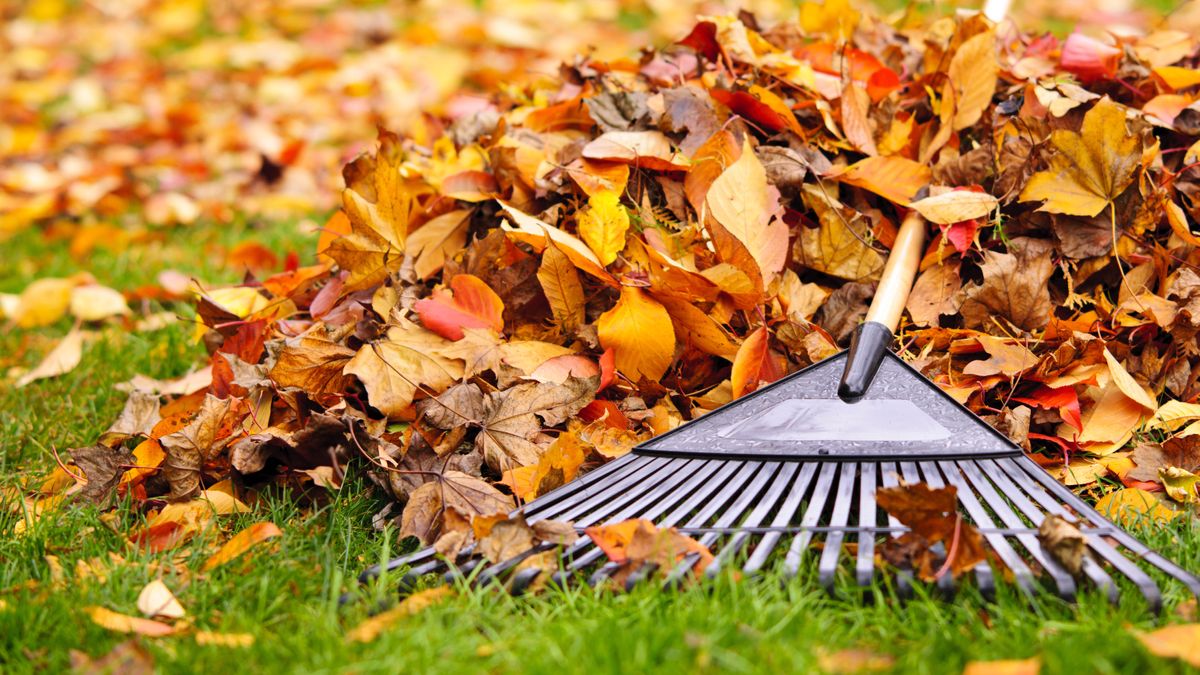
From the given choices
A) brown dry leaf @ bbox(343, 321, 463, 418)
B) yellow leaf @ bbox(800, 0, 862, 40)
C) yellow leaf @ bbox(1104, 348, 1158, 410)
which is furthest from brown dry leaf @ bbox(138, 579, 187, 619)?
yellow leaf @ bbox(800, 0, 862, 40)

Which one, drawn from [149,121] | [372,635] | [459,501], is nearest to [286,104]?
Answer: [149,121]

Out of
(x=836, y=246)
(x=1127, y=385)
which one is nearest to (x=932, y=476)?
(x=1127, y=385)

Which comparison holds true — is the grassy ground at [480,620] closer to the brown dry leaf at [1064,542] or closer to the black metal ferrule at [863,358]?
the brown dry leaf at [1064,542]

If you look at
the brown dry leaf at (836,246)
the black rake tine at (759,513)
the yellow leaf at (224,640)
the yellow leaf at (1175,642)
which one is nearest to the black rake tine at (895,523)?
the black rake tine at (759,513)

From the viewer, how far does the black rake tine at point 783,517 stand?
1271 millimetres

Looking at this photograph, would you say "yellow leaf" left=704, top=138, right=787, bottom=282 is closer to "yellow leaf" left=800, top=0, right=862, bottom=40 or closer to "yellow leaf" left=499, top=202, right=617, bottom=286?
"yellow leaf" left=499, top=202, right=617, bottom=286

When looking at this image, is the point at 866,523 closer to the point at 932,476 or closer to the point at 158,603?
the point at 932,476

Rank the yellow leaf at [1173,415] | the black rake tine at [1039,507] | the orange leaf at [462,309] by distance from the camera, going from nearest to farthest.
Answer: the black rake tine at [1039,507] < the yellow leaf at [1173,415] < the orange leaf at [462,309]

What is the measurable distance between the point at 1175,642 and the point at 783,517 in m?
0.45

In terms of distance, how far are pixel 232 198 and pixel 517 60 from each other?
4.77ft

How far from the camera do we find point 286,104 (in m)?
4.12

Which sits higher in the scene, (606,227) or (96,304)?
(606,227)

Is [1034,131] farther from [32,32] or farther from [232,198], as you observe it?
[32,32]

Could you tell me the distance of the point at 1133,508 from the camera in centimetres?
149
